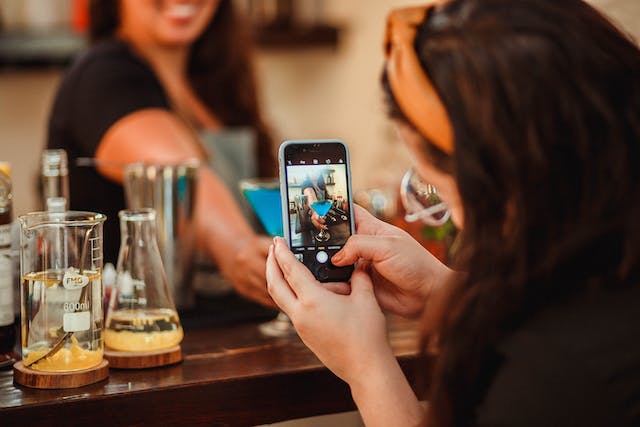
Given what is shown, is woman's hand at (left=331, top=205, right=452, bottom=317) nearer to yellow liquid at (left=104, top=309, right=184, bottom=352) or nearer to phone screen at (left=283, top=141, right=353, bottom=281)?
phone screen at (left=283, top=141, right=353, bottom=281)

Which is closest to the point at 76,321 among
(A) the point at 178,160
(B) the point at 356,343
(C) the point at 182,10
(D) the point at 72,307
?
(D) the point at 72,307

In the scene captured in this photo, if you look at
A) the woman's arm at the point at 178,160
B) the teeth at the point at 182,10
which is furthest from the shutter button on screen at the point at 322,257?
the teeth at the point at 182,10

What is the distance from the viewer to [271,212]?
152 centimetres

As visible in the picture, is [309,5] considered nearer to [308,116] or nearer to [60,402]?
[308,116]

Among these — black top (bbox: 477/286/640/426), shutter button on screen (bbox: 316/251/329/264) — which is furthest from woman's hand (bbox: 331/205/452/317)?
black top (bbox: 477/286/640/426)

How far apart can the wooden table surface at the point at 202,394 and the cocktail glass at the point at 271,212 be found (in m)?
0.15

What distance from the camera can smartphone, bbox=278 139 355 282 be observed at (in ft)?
3.67

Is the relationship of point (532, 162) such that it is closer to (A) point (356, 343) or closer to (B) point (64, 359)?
(A) point (356, 343)

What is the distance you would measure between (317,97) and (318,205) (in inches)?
112

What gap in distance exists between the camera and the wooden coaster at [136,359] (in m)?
1.21

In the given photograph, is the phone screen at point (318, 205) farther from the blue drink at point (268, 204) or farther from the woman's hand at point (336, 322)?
the blue drink at point (268, 204)

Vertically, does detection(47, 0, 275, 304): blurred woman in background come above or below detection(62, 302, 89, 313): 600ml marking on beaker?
above

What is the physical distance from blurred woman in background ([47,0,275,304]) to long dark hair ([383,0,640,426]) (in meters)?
0.69

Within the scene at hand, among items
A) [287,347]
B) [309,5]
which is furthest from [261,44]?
[287,347]
